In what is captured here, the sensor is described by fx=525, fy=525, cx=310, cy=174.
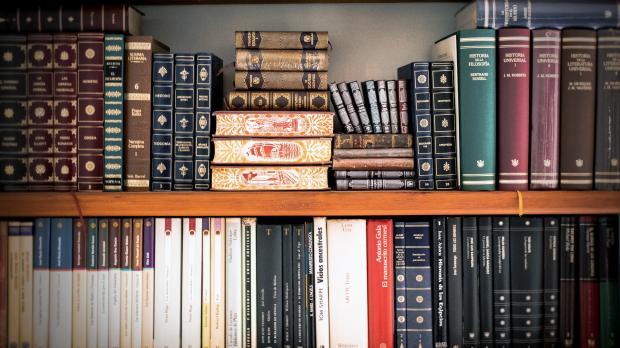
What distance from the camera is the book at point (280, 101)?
1115mm

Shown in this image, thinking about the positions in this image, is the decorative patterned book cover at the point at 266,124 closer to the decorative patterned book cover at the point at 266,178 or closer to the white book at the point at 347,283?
A: the decorative patterned book cover at the point at 266,178

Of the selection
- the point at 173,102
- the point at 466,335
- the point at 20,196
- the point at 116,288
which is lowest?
the point at 466,335

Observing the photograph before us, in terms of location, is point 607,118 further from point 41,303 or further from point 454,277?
point 41,303

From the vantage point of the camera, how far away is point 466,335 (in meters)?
1.09

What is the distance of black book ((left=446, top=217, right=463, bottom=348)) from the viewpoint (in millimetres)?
1097

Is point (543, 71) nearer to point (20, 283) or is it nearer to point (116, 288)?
point (116, 288)

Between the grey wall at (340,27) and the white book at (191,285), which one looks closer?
the white book at (191,285)

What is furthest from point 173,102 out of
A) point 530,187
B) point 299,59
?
point 530,187

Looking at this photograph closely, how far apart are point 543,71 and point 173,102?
767mm

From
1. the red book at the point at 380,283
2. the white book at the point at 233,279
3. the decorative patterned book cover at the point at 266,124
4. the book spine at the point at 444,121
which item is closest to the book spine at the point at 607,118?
the book spine at the point at 444,121

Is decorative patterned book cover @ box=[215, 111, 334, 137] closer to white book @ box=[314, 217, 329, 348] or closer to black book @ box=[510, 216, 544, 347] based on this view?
white book @ box=[314, 217, 329, 348]

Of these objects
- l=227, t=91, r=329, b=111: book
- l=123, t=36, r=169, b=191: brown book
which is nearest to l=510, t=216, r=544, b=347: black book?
l=227, t=91, r=329, b=111: book

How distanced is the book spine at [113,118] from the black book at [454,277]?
69cm

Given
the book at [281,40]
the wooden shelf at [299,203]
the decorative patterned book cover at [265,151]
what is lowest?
the wooden shelf at [299,203]
